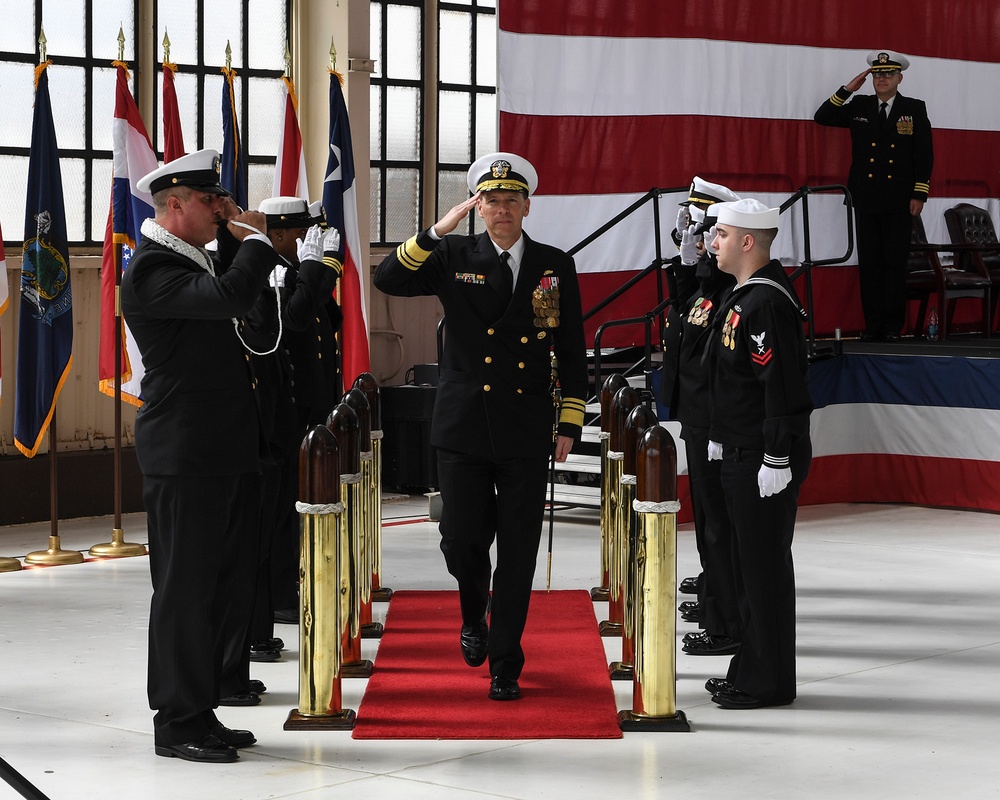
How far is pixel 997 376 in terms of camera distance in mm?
9242

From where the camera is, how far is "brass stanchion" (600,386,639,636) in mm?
6059

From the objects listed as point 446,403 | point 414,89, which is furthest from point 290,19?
point 446,403

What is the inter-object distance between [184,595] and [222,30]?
6577 millimetres

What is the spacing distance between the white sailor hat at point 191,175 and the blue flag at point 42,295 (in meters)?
3.62

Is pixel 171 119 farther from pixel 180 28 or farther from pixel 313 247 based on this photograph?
pixel 313 247

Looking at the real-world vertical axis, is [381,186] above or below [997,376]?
above

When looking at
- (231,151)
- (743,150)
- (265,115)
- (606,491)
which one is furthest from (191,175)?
(743,150)

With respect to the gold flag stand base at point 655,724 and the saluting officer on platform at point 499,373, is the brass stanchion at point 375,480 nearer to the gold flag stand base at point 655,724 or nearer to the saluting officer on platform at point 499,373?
the saluting officer on platform at point 499,373

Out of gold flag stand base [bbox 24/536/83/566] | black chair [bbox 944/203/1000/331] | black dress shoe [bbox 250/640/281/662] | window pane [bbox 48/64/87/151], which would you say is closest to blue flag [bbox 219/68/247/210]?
window pane [bbox 48/64/87/151]

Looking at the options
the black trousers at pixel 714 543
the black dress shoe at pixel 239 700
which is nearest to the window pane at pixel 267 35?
the black trousers at pixel 714 543

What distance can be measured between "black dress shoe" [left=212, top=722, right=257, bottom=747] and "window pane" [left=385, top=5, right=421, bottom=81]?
751cm

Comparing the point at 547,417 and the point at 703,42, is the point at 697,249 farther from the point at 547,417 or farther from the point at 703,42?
the point at 703,42

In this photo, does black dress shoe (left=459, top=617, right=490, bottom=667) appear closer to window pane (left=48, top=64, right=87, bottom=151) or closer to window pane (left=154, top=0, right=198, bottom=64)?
window pane (left=48, top=64, right=87, bottom=151)

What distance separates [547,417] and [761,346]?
737 mm
